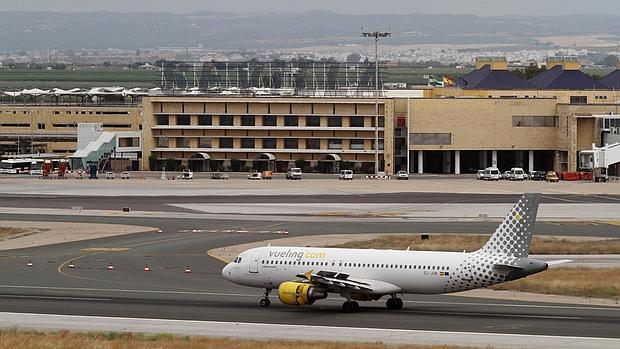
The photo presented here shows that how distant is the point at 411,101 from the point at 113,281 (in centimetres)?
11752

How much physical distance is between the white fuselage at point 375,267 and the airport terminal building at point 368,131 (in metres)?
126

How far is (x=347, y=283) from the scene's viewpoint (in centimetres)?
6456

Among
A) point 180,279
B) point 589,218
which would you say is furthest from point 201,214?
point 180,279

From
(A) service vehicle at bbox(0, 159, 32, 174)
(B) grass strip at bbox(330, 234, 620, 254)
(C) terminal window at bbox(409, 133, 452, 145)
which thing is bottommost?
(B) grass strip at bbox(330, 234, 620, 254)

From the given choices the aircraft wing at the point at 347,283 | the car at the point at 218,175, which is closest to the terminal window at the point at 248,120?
the car at the point at 218,175

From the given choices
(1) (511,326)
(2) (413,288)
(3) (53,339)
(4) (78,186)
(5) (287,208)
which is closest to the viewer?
(3) (53,339)

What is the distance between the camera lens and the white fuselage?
208 ft

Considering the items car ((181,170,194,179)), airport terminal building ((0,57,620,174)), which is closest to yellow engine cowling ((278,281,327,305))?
car ((181,170,194,179))

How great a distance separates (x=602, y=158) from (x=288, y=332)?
127m

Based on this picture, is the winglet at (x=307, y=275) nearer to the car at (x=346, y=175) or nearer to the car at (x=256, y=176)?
the car at (x=346, y=175)

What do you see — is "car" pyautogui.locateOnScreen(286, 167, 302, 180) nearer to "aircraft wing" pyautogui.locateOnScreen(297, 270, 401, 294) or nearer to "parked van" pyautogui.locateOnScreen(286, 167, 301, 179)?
"parked van" pyautogui.locateOnScreen(286, 167, 301, 179)

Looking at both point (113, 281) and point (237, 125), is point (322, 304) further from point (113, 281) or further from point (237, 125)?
point (237, 125)

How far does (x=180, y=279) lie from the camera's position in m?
80.5

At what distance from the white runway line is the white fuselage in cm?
548
